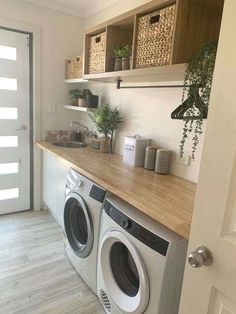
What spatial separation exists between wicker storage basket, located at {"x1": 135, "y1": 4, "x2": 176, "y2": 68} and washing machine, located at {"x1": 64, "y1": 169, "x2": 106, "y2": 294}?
94 cm

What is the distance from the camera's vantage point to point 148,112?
87.3 inches

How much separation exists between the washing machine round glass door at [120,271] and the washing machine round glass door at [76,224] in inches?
13.3

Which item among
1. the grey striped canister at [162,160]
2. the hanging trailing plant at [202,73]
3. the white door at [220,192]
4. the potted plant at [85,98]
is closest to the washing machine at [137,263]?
the white door at [220,192]

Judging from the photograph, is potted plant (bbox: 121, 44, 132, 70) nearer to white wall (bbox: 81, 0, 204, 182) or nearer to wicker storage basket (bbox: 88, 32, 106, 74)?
wicker storage basket (bbox: 88, 32, 106, 74)

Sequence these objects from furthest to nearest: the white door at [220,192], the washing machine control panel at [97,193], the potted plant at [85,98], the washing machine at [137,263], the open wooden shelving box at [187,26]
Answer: the potted plant at [85,98] < the washing machine control panel at [97,193] < the open wooden shelving box at [187,26] < the washing machine at [137,263] < the white door at [220,192]

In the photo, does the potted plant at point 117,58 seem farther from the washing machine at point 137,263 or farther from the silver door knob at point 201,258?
the silver door knob at point 201,258

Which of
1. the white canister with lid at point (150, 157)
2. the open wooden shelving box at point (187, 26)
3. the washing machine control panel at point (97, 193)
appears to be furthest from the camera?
the white canister with lid at point (150, 157)

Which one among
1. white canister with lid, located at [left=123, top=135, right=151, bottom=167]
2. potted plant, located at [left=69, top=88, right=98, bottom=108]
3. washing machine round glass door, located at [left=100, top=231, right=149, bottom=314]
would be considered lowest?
washing machine round glass door, located at [left=100, top=231, right=149, bottom=314]

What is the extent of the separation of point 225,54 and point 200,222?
1.77 ft

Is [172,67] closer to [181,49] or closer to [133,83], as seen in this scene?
[181,49]

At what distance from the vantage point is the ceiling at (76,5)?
2671 millimetres

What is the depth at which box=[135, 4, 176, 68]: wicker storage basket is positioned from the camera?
146 centimetres

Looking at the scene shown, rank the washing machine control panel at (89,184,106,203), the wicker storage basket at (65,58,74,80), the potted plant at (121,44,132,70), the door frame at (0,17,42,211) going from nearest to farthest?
the washing machine control panel at (89,184,106,203) < the potted plant at (121,44,132,70) < the door frame at (0,17,42,211) < the wicker storage basket at (65,58,74,80)

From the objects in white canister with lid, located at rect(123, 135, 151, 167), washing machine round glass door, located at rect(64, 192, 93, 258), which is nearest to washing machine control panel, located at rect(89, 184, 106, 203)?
washing machine round glass door, located at rect(64, 192, 93, 258)
